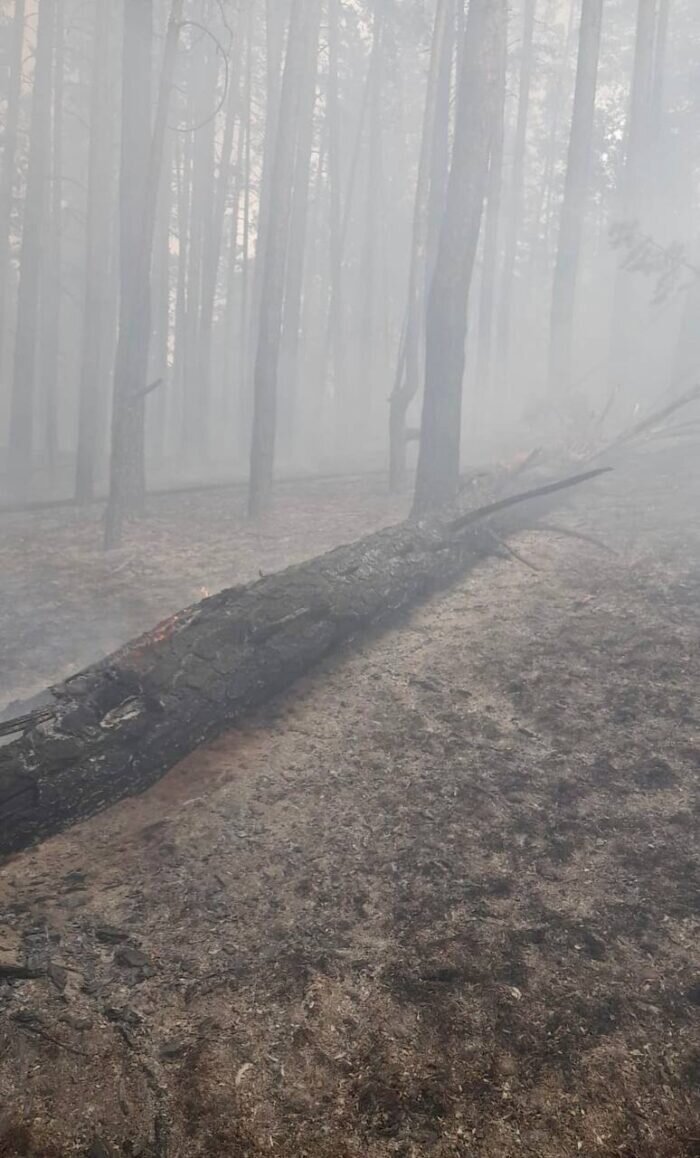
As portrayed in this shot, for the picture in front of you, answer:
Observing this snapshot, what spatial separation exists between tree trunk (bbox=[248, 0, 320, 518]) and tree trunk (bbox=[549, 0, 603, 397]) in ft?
23.2

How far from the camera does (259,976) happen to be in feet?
10.1

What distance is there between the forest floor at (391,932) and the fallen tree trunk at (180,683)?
0.17m

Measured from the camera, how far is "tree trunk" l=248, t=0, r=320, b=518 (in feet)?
43.8

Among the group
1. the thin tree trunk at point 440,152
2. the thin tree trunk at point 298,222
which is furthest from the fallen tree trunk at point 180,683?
the thin tree trunk at point 298,222

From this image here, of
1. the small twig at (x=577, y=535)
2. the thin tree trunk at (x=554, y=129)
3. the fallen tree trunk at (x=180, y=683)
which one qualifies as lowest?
the fallen tree trunk at (x=180, y=683)

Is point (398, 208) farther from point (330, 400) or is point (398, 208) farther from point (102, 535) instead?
point (102, 535)

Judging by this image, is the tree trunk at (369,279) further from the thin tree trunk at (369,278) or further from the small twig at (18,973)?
the small twig at (18,973)

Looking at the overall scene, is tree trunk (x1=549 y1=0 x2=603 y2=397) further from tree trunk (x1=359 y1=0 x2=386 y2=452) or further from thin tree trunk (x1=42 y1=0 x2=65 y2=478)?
thin tree trunk (x1=42 y1=0 x2=65 y2=478)

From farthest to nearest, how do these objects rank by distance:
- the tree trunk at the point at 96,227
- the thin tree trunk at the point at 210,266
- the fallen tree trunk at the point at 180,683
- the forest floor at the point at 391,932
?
1. the thin tree trunk at the point at 210,266
2. the tree trunk at the point at 96,227
3. the fallen tree trunk at the point at 180,683
4. the forest floor at the point at 391,932

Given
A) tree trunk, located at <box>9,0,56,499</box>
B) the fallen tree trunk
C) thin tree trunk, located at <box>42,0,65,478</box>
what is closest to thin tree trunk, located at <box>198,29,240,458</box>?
thin tree trunk, located at <box>42,0,65,478</box>

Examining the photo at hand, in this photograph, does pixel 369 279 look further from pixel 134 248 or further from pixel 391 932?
pixel 391 932

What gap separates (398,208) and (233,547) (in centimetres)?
3135

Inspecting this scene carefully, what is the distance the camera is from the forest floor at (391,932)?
2.49 meters

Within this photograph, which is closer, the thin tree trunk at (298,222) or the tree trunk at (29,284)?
the tree trunk at (29,284)
